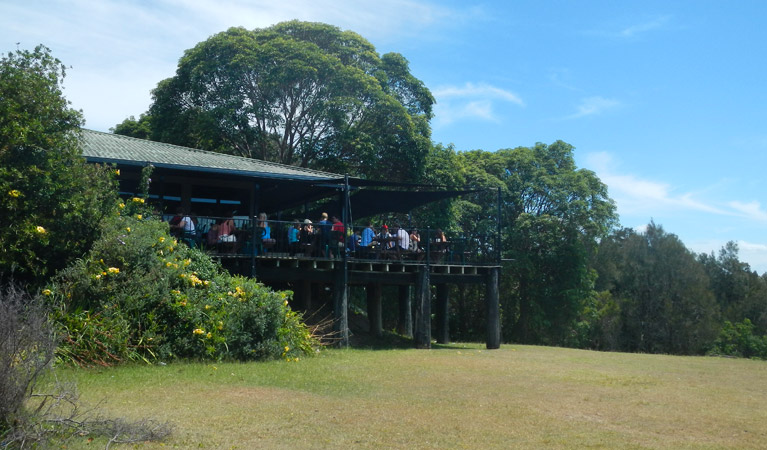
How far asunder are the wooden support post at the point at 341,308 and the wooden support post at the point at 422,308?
2.26 meters

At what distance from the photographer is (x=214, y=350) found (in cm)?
1338

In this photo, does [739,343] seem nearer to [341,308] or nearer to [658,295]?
[658,295]

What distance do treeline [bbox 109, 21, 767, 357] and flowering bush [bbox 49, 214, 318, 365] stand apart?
14701 mm

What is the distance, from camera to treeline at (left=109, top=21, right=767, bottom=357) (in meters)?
29.9

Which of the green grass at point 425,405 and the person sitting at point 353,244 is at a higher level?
the person sitting at point 353,244

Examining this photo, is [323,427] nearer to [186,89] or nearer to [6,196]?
[6,196]

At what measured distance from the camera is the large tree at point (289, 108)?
29516 mm

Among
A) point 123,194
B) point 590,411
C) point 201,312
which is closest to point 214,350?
point 201,312

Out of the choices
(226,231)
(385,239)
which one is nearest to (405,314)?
(385,239)

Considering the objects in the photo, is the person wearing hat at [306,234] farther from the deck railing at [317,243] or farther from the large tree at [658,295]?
the large tree at [658,295]

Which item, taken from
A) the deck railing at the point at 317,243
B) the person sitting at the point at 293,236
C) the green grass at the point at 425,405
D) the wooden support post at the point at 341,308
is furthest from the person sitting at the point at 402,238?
the green grass at the point at 425,405

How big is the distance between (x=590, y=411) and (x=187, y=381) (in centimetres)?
578

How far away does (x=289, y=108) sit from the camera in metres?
30.6

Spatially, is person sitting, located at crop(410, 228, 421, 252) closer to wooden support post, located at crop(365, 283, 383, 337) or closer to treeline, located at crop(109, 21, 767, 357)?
wooden support post, located at crop(365, 283, 383, 337)
